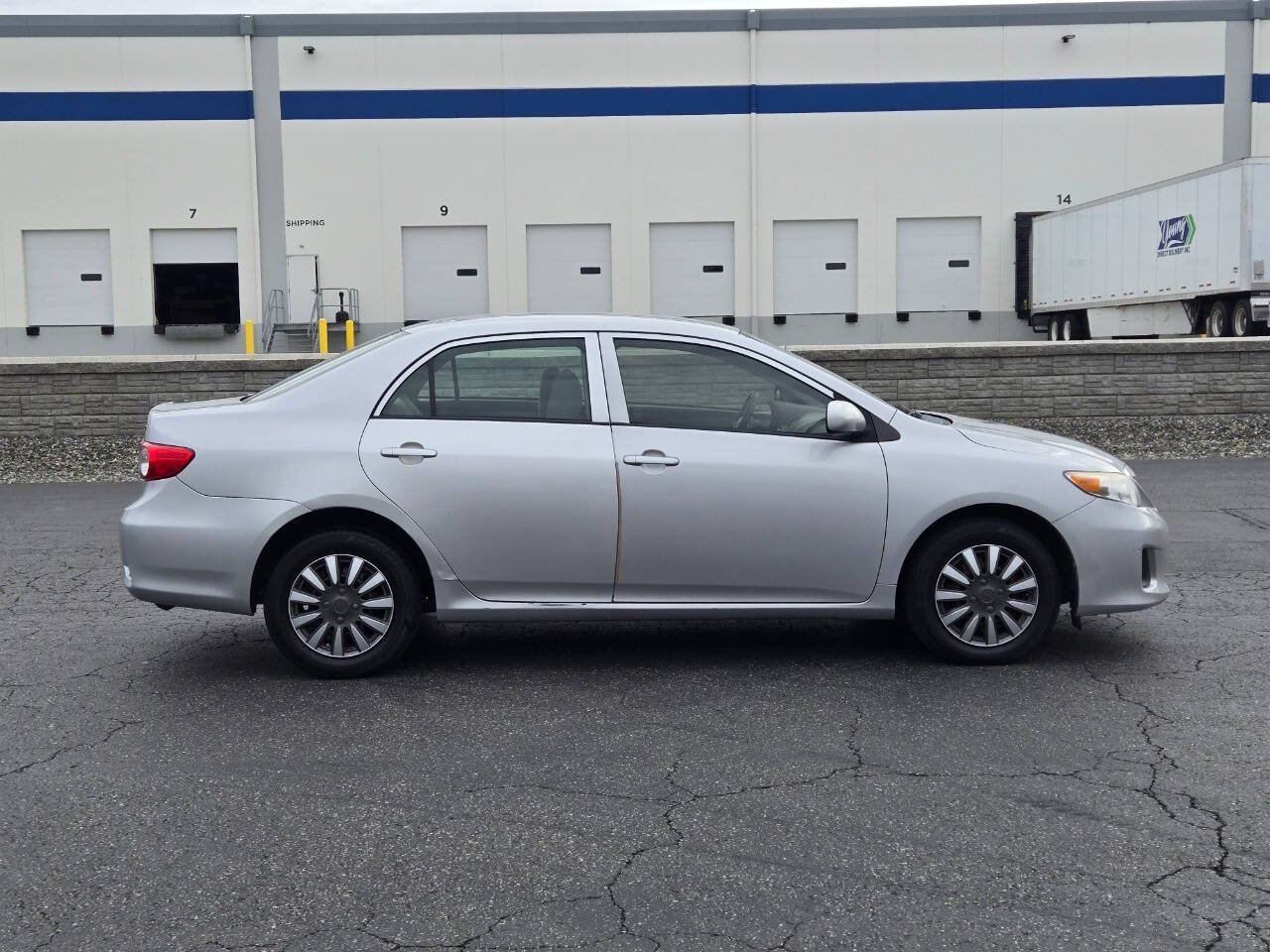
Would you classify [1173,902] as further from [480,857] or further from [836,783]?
[480,857]

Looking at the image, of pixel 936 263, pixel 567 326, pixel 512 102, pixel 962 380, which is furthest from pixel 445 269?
pixel 567 326

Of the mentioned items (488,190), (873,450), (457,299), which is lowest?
(873,450)

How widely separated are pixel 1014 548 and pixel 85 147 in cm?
3146

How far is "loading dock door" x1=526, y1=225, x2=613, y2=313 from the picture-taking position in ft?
109

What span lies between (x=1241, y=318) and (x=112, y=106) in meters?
24.8

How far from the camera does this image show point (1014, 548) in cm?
613

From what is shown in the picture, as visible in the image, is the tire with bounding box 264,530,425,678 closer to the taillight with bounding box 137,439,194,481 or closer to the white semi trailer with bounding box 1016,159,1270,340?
the taillight with bounding box 137,439,194,481

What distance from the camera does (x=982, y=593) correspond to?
6156mm

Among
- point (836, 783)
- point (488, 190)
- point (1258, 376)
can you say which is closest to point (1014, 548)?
point (836, 783)

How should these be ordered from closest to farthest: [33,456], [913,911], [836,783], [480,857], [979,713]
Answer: [913,911] → [480,857] → [836,783] → [979,713] → [33,456]

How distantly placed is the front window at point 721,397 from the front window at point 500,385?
233mm

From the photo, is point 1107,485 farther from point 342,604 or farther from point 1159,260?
point 1159,260

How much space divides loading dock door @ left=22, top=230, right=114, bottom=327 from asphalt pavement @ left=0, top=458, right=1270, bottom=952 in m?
28.2

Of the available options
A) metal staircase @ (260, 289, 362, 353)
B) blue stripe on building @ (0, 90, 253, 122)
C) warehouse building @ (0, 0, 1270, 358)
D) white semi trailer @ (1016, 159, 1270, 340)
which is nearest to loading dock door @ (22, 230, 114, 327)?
warehouse building @ (0, 0, 1270, 358)
